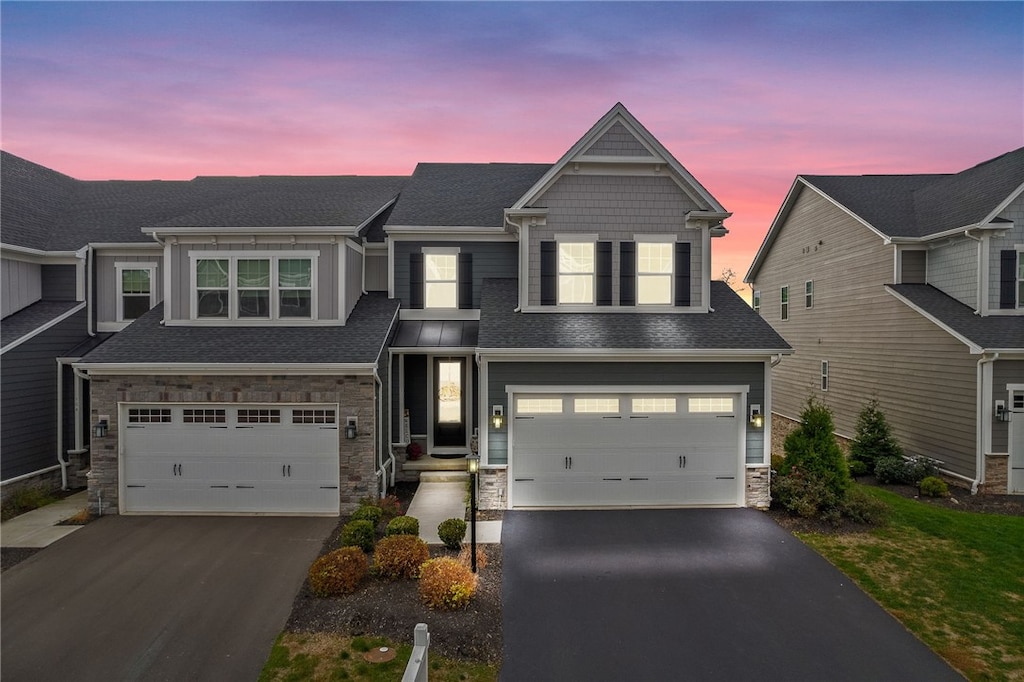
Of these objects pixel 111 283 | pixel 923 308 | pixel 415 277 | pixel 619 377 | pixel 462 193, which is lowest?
pixel 619 377

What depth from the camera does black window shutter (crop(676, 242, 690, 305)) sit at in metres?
12.3

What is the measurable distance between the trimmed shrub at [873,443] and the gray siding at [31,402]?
23.1m

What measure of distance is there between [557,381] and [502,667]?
607 centimetres

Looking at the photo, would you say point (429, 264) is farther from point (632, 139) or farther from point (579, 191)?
point (632, 139)

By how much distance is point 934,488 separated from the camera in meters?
12.1

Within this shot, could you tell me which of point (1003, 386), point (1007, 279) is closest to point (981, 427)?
point (1003, 386)

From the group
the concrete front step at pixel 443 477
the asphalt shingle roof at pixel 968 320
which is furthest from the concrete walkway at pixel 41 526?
the asphalt shingle roof at pixel 968 320

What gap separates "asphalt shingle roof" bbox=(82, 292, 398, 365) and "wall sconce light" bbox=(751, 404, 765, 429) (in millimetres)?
8974

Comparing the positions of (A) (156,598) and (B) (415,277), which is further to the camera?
(B) (415,277)

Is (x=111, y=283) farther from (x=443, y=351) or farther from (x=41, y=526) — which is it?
(x=443, y=351)

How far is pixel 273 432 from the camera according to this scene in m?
10.7

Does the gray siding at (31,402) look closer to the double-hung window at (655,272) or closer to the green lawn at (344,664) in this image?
the green lawn at (344,664)

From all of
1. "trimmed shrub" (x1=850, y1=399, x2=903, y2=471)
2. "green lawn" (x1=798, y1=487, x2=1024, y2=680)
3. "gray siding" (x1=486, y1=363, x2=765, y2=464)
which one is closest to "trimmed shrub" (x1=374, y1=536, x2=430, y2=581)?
"gray siding" (x1=486, y1=363, x2=765, y2=464)

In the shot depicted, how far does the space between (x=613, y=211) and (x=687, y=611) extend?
30.1 ft
